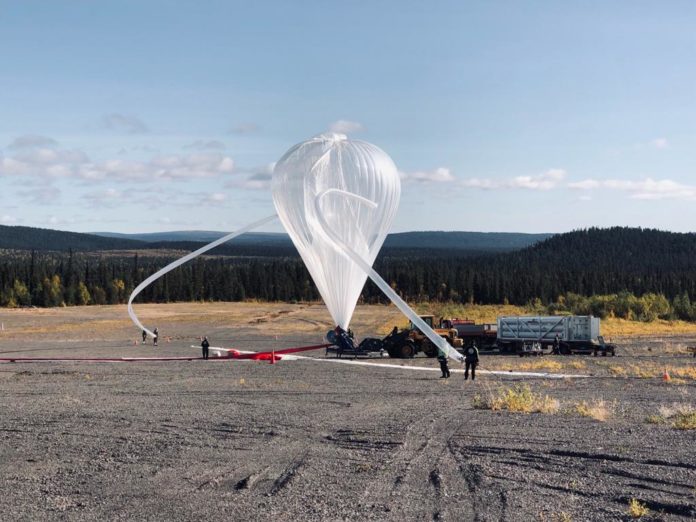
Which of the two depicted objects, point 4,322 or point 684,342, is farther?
point 4,322

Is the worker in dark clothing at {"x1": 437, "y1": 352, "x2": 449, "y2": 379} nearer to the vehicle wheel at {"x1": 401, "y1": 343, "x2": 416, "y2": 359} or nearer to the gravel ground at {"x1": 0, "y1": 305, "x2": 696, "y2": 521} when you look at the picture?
the gravel ground at {"x1": 0, "y1": 305, "x2": 696, "y2": 521}

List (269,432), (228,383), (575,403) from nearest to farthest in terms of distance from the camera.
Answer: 1. (269,432)
2. (575,403)
3. (228,383)

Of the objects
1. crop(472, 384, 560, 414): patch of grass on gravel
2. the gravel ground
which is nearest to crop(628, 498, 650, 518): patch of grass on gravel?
the gravel ground

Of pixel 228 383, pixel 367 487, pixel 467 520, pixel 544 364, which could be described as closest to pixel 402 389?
pixel 228 383

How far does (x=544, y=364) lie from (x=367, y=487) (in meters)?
22.7

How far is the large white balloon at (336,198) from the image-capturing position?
30.6 metres

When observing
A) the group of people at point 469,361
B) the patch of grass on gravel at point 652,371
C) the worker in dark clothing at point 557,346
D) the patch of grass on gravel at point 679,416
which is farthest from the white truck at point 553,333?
the patch of grass on gravel at point 679,416

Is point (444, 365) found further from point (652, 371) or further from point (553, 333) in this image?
point (553, 333)

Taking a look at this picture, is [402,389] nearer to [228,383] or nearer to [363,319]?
[228,383]

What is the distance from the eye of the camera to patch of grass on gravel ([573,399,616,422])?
18.0 meters

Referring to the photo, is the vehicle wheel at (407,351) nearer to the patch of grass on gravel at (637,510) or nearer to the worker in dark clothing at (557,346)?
the worker in dark clothing at (557,346)

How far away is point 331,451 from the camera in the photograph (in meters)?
14.8

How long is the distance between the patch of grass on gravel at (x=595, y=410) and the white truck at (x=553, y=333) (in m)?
21.8

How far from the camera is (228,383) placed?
2697cm
